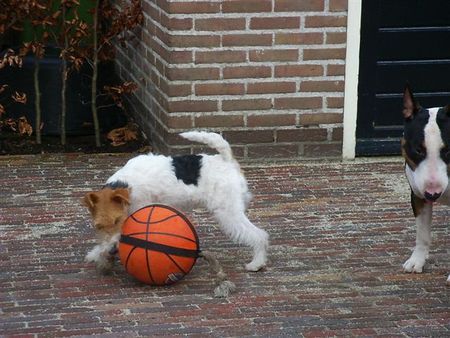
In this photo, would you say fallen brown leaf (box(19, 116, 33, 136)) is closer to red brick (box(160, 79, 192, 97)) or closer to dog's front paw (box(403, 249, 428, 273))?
red brick (box(160, 79, 192, 97))

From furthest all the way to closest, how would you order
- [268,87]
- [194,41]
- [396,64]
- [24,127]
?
[24,127] → [396,64] → [268,87] → [194,41]

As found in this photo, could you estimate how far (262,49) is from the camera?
352 inches

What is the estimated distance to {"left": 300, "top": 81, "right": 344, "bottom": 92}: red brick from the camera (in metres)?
9.09

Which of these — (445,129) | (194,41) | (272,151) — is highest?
(194,41)

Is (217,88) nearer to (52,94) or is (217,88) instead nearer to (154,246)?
(52,94)

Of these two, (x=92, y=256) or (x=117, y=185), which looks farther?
(x=92, y=256)

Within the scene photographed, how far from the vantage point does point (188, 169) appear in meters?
6.64

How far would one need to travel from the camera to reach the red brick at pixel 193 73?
29.3ft

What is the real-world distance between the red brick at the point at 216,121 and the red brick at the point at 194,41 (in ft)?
2.19

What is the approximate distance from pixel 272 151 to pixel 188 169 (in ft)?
8.82

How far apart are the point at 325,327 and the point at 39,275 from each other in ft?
6.68

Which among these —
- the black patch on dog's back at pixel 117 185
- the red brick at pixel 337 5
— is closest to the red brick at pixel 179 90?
the red brick at pixel 337 5

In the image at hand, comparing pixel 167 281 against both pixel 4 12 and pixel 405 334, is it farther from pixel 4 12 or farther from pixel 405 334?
pixel 4 12

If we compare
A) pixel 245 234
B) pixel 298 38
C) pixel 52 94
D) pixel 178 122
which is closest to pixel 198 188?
Answer: pixel 245 234
